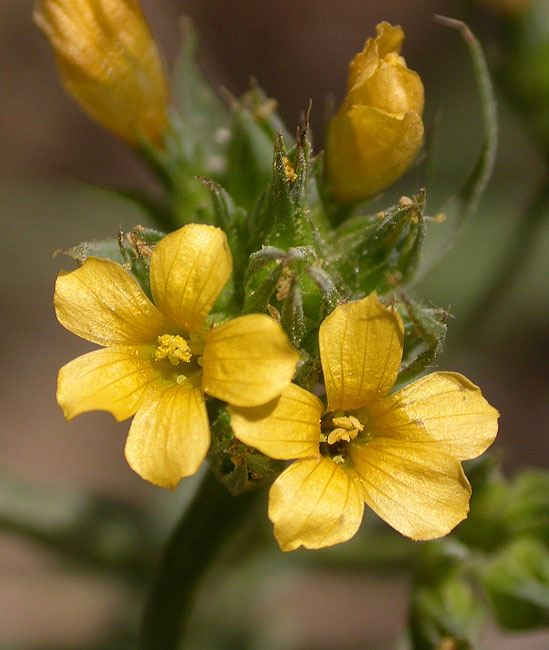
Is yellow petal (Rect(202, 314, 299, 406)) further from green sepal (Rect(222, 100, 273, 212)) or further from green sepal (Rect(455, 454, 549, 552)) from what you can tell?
green sepal (Rect(455, 454, 549, 552))

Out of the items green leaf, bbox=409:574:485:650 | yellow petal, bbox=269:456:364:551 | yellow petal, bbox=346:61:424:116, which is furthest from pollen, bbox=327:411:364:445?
green leaf, bbox=409:574:485:650

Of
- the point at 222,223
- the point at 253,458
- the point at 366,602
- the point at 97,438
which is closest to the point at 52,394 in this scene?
the point at 97,438

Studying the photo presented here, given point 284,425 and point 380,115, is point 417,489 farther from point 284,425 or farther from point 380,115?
point 380,115

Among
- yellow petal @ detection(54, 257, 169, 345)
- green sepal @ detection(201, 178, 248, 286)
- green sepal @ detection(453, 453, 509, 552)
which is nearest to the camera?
yellow petal @ detection(54, 257, 169, 345)

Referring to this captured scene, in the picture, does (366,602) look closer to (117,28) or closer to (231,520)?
(231,520)

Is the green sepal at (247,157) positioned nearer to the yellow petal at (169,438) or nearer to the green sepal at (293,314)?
the green sepal at (293,314)

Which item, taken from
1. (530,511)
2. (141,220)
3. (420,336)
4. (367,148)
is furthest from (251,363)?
(141,220)
